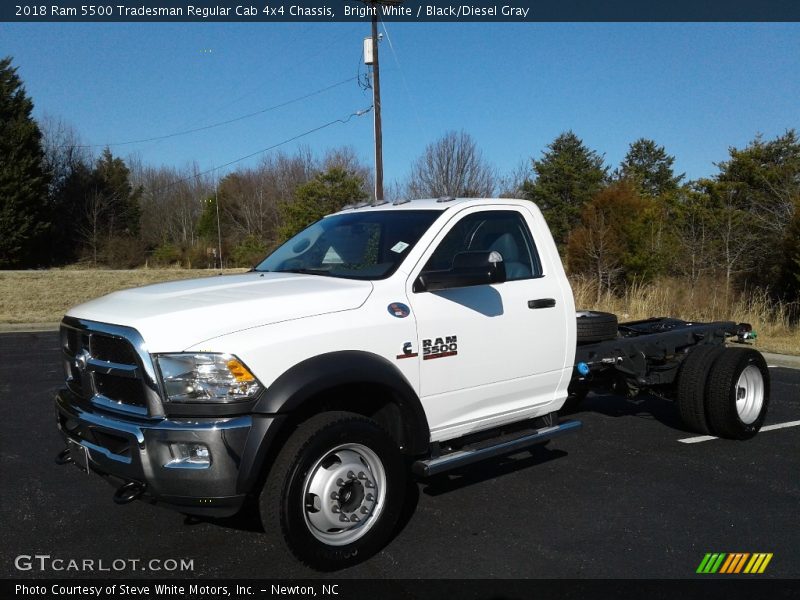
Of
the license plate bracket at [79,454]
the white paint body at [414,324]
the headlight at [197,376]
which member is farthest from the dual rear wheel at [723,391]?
the license plate bracket at [79,454]

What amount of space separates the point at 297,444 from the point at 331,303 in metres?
0.80

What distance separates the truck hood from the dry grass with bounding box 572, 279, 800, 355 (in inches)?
405

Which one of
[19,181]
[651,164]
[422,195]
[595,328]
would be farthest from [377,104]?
[651,164]

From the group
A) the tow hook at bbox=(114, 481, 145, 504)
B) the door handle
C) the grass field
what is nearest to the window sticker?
the door handle

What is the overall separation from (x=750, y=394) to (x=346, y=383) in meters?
4.46

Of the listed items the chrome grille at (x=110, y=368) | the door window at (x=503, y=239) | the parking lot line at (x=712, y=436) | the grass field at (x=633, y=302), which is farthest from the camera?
the grass field at (x=633, y=302)

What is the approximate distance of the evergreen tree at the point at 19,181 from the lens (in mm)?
37969

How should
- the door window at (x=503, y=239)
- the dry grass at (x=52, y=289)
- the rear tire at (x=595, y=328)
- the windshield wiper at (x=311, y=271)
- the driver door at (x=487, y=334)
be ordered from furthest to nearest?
the dry grass at (x=52, y=289)
the rear tire at (x=595, y=328)
the door window at (x=503, y=239)
the windshield wiper at (x=311, y=271)
the driver door at (x=487, y=334)

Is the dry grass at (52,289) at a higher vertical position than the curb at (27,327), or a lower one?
higher

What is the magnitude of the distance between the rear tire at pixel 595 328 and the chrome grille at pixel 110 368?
374 centimetres

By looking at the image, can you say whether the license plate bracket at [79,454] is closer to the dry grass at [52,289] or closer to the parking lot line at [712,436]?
the parking lot line at [712,436]

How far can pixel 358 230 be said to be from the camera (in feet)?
16.4

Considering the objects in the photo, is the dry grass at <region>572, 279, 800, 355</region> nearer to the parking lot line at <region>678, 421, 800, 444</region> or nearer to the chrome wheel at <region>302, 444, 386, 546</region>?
the parking lot line at <region>678, 421, 800, 444</region>

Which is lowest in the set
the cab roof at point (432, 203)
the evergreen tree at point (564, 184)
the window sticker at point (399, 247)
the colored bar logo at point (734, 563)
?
the colored bar logo at point (734, 563)
